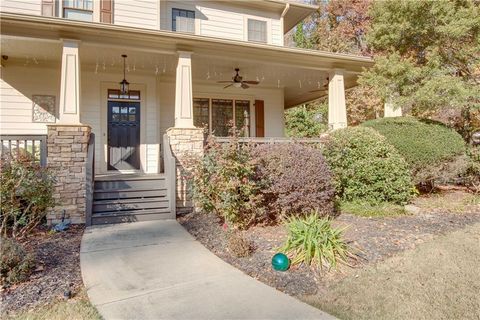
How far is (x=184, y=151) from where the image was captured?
6793 millimetres

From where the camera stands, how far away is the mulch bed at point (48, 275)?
9.40 ft

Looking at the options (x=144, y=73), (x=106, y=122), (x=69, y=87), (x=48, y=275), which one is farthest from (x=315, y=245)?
(x=144, y=73)

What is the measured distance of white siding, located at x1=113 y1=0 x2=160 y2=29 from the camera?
341 inches

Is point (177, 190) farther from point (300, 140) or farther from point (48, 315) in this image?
point (48, 315)

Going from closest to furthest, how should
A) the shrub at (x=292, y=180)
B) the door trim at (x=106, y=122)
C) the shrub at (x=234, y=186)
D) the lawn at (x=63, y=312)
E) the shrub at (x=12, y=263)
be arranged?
the lawn at (x=63, y=312) → the shrub at (x=12, y=263) → the shrub at (x=234, y=186) → the shrub at (x=292, y=180) → the door trim at (x=106, y=122)

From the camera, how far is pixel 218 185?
5.05 metres

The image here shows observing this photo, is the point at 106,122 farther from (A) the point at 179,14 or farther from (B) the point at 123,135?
(A) the point at 179,14

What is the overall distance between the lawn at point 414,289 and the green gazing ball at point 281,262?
1.78ft

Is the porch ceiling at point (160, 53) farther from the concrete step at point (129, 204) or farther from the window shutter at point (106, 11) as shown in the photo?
the concrete step at point (129, 204)

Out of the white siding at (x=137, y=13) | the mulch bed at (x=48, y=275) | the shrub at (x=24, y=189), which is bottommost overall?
the mulch bed at (x=48, y=275)

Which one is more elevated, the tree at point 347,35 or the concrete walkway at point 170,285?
the tree at point 347,35

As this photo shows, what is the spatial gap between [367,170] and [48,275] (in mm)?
5751

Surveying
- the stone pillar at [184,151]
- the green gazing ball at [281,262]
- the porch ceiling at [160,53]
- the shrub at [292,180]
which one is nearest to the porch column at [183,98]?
the stone pillar at [184,151]

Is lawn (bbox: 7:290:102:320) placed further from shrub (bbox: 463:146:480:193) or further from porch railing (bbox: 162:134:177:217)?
shrub (bbox: 463:146:480:193)
